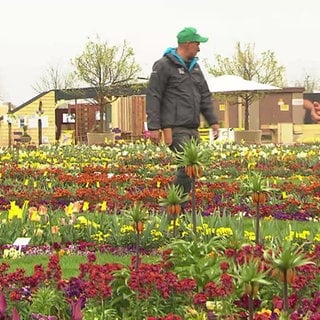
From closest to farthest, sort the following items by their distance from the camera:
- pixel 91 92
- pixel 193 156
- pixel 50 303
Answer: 1. pixel 50 303
2. pixel 193 156
3. pixel 91 92

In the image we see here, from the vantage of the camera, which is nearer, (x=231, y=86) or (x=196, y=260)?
(x=196, y=260)

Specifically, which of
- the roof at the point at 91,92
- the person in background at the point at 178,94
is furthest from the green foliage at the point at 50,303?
the roof at the point at 91,92

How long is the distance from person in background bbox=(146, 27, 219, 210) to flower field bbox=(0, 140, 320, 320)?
382mm

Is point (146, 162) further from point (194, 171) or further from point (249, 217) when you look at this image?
point (194, 171)

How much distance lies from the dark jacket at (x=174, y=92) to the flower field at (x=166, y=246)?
48cm

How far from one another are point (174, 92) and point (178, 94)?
43 millimetres

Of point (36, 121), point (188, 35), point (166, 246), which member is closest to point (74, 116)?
point (36, 121)

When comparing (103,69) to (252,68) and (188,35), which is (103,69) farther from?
(188,35)

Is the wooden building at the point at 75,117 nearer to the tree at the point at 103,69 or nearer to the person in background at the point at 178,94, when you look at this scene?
the tree at the point at 103,69

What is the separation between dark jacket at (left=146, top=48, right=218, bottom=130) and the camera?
8078 mm

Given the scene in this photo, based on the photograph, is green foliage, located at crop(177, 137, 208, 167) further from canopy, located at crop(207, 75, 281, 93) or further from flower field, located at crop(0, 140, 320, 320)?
canopy, located at crop(207, 75, 281, 93)

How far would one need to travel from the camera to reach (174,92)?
8195 mm

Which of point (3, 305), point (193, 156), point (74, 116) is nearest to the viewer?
point (3, 305)

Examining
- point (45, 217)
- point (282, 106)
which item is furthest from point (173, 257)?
point (282, 106)
